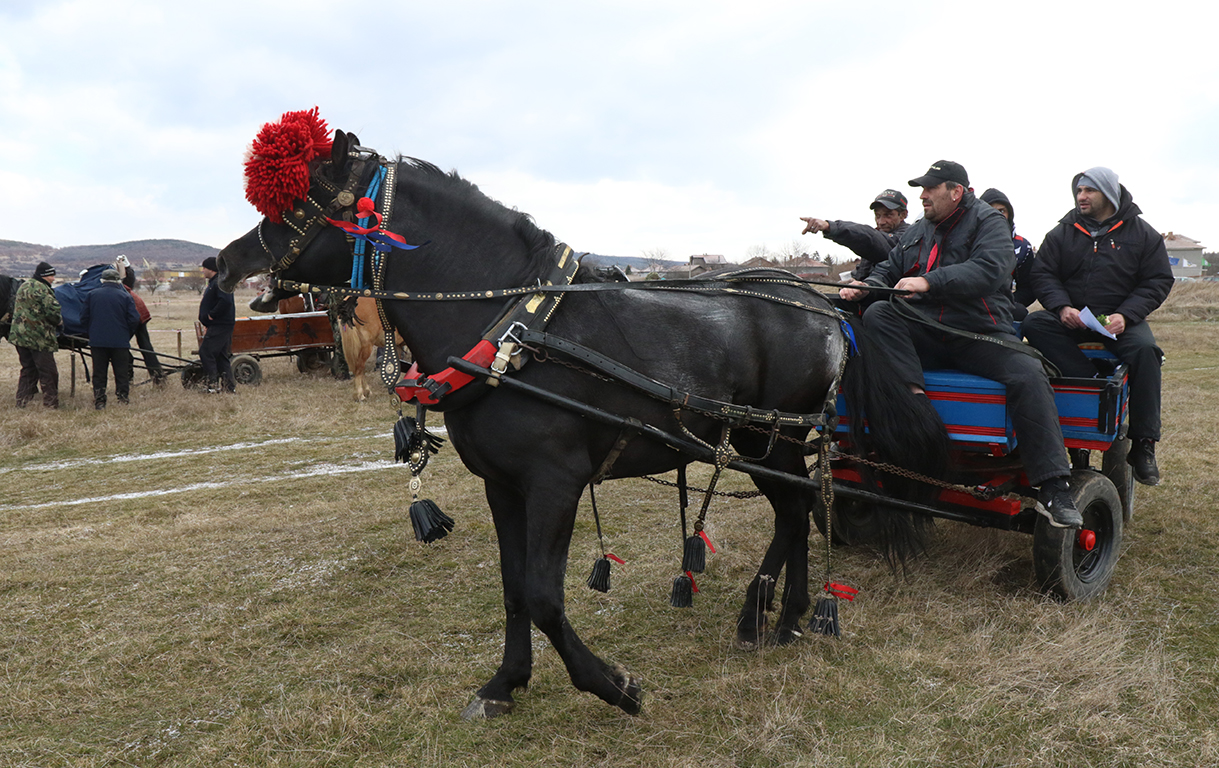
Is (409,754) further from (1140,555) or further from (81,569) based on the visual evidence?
(1140,555)

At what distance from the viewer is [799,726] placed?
287 cm

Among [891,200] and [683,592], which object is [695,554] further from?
[891,200]

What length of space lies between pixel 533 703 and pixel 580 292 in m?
1.72

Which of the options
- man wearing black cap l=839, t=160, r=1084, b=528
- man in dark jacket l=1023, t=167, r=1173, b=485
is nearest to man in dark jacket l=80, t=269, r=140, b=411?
man wearing black cap l=839, t=160, r=1084, b=528

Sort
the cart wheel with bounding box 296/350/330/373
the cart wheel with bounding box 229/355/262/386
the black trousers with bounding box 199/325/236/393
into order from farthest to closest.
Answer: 1. the cart wheel with bounding box 296/350/330/373
2. the cart wheel with bounding box 229/355/262/386
3. the black trousers with bounding box 199/325/236/393

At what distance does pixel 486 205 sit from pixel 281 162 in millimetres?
739

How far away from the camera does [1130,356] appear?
159 inches

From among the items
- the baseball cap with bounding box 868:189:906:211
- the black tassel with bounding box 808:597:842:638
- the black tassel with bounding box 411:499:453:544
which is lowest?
the black tassel with bounding box 808:597:842:638

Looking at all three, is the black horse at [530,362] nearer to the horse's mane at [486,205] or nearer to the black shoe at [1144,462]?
the horse's mane at [486,205]

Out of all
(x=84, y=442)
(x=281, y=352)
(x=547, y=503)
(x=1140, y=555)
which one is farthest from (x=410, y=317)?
(x=281, y=352)

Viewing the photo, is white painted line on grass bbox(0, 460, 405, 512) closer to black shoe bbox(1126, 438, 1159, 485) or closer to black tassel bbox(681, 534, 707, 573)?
black tassel bbox(681, 534, 707, 573)

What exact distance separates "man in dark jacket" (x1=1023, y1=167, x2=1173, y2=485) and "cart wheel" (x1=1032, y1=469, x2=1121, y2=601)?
0.32 meters

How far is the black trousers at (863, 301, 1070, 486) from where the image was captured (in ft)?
11.7

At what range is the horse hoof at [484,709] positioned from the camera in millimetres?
3020
